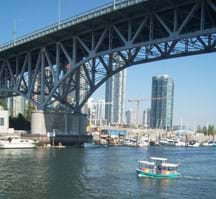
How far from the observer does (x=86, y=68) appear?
105750 mm

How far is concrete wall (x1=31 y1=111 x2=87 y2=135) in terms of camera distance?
108m

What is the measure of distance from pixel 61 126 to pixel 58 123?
114 cm

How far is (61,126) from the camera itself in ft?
364

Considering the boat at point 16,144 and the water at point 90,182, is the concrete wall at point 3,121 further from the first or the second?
the water at point 90,182

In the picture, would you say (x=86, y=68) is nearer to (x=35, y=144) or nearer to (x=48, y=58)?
(x=48, y=58)

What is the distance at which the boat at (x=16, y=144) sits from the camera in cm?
10038

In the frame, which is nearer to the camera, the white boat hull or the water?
the water

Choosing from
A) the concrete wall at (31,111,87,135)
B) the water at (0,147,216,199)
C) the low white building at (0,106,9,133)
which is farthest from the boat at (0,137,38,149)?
the water at (0,147,216,199)

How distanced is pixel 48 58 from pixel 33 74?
1039 cm

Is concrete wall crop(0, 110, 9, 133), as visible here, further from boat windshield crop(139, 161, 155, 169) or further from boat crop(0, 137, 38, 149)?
boat windshield crop(139, 161, 155, 169)

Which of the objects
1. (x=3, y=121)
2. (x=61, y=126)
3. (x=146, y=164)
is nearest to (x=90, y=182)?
(x=146, y=164)

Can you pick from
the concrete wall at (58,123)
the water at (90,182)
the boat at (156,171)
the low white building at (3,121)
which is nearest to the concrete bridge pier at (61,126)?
the concrete wall at (58,123)

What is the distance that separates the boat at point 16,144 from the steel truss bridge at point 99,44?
8.40 meters

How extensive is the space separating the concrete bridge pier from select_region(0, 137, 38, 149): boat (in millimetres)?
5070
